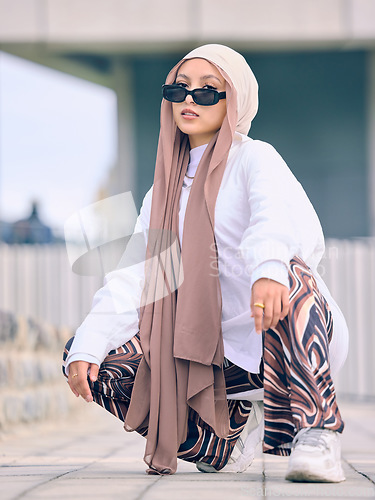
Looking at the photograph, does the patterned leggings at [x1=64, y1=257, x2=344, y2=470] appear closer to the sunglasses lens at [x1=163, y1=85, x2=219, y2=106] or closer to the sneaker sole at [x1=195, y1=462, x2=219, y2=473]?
the sneaker sole at [x1=195, y1=462, x2=219, y2=473]

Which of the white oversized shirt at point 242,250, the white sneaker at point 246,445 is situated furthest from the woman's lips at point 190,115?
the white sneaker at point 246,445

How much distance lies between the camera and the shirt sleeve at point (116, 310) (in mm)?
2234

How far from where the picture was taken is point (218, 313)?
7.25 ft

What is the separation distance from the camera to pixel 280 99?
426 inches

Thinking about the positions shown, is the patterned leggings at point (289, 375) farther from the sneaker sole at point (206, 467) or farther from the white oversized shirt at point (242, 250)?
the sneaker sole at point (206, 467)

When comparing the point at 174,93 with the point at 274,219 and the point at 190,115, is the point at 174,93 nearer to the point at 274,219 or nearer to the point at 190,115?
the point at 190,115

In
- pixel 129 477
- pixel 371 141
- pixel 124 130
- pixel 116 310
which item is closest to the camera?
pixel 129 477

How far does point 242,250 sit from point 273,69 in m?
9.06

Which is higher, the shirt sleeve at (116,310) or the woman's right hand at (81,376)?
the shirt sleeve at (116,310)

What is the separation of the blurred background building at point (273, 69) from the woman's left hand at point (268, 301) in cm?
556

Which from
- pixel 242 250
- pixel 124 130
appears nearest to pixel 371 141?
pixel 124 130

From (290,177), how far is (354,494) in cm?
91

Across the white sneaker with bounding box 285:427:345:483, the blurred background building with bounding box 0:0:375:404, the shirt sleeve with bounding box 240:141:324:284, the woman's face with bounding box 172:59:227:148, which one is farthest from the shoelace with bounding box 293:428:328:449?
the blurred background building with bounding box 0:0:375:404

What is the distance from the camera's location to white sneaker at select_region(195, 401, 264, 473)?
2.47 meters
